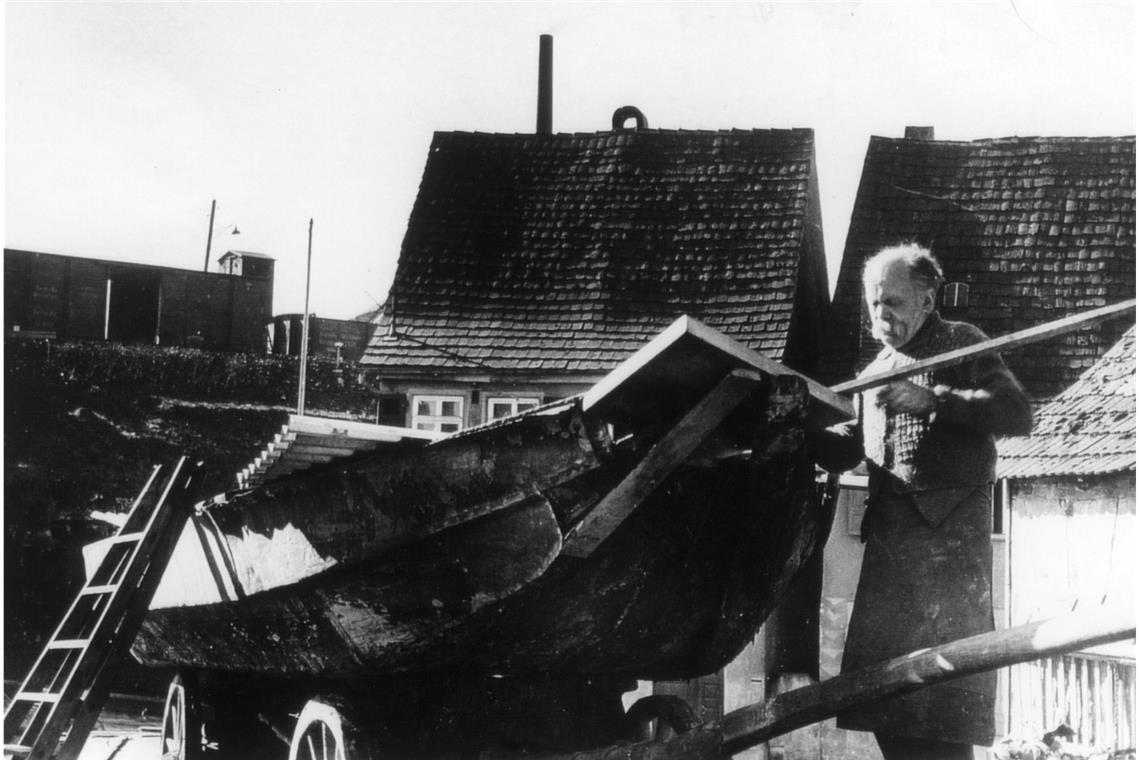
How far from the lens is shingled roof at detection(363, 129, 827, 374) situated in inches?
519

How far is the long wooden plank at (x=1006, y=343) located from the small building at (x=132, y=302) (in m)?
29.3

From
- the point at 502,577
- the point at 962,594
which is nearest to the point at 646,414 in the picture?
the point at 502,577

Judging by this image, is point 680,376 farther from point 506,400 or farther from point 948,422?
point 506,400

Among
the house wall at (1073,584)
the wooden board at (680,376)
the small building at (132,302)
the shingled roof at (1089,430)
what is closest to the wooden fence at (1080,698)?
the house wall at (1073,584)

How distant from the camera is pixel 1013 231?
13.5 m

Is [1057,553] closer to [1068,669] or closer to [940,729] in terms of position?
[1068,669]

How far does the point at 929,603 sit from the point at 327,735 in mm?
2334

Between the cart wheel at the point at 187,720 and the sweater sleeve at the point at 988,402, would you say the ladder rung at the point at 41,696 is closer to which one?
the cart wheel at the point at 187,720

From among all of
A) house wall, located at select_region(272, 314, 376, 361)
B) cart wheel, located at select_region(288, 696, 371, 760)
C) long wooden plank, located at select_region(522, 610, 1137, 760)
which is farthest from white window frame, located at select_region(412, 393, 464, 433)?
house wall, located at select_region(272, 314, 376, 361)

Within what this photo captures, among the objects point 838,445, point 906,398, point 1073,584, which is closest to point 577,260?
point 1073,584

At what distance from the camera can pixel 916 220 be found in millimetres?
13914

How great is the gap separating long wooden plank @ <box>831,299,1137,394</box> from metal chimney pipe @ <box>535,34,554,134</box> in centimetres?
1350

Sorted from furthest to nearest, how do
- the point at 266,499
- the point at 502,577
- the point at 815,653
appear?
the point at 815,653 < the point at 266,499 < the point at 502,577

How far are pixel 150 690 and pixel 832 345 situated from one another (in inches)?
501
